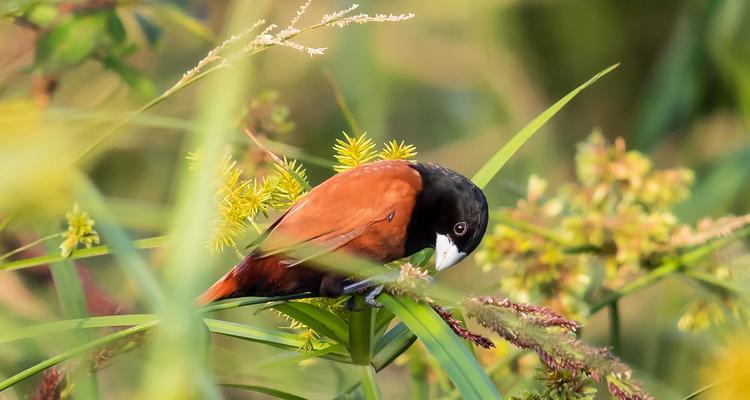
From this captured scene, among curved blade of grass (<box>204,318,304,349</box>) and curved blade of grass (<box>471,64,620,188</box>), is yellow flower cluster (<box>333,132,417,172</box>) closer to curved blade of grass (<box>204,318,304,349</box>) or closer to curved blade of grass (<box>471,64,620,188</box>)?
curved blade of grass (<box>471,64,620,188</box>)

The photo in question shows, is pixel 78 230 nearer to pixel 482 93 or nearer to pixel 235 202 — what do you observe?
pixel 235 202

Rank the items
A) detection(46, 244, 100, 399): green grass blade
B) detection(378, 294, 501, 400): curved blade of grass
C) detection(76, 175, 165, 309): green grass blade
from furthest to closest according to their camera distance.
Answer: detection(46, 244, 100, 399): green grass blade < detection(378, 294, 501, 400): curved blade of grass < detection(76, 175, 165, 309): green grass blade

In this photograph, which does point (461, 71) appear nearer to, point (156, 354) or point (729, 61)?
point (729, 61)

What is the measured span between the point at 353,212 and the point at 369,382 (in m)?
0.22

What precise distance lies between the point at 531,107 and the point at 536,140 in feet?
1.13

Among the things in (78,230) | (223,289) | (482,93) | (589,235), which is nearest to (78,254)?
(78,230)

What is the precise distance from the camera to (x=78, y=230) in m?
1.15

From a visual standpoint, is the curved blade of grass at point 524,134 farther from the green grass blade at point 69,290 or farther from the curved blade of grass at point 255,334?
the green grass blade at point 69,290

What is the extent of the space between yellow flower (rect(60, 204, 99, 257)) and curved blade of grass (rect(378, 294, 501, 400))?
0.39 meters

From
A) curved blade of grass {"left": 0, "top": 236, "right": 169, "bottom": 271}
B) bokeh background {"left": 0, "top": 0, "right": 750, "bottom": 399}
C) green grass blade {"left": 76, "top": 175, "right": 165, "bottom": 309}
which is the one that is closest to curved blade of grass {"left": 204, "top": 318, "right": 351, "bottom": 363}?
curved blade of grass {"left": 0, "top": 236, "right": 169, "bottom": 271}

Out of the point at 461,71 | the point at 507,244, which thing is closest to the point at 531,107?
the point at 461,71

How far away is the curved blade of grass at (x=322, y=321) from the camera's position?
1.01 meters

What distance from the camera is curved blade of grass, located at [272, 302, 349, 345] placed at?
3.32 feet

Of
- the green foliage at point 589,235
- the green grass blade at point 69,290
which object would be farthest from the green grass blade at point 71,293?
the green foliage at point 589,235
